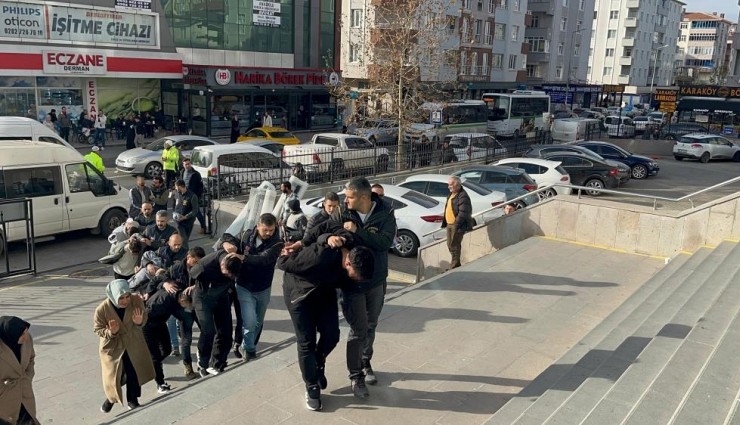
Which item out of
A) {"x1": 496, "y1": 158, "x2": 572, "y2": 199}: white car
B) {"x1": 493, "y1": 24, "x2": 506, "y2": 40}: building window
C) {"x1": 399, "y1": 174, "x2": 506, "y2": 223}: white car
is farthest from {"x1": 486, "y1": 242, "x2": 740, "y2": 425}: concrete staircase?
{"x1": 493, "y1": 24, "x2": 506, "y2": 40}: building window

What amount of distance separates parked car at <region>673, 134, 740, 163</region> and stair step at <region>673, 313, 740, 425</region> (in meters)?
27.8

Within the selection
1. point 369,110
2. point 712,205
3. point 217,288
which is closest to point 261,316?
point 217,288

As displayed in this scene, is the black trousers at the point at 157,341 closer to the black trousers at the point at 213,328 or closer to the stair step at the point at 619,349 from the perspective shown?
the black trousers at the point at 213,328

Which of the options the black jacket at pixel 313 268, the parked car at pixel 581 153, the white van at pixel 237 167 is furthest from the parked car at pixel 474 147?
the black jacket at pixel 313 268

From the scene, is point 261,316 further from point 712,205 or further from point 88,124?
point 88,124

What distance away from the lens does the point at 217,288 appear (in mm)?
6168

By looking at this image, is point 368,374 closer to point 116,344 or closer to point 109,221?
point 116,344

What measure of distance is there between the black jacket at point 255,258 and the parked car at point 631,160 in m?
20.2

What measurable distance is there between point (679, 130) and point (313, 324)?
3986cm

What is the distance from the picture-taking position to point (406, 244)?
40.5ft

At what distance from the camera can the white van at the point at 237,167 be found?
14.6 meters

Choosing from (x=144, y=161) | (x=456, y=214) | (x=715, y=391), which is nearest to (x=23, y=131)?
(x=144, y=161)

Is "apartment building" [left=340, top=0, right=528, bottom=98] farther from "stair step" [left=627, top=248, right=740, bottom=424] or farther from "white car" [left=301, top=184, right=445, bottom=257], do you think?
"stair step" [left=627, top=248, right=740, bottom=424]

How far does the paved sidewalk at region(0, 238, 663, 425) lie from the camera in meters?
5.28
